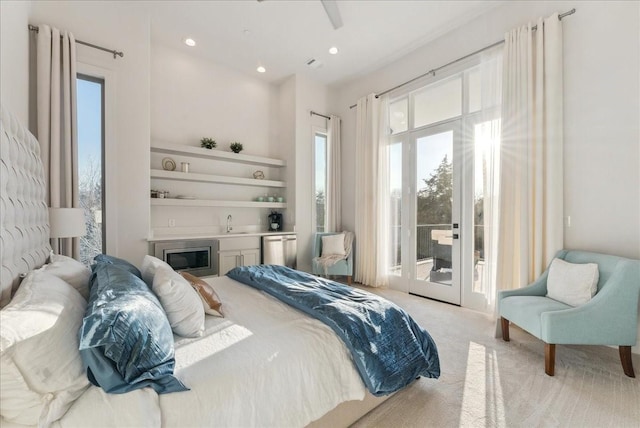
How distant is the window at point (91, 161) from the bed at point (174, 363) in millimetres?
1302

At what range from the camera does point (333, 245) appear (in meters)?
4.59

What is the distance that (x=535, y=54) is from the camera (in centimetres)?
279

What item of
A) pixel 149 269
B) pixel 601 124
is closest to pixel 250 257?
pixel 149 269

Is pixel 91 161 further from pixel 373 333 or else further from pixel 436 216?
pixel 436 216

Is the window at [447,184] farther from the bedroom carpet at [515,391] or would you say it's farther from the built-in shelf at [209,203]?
the built-in shelf at [209,203]

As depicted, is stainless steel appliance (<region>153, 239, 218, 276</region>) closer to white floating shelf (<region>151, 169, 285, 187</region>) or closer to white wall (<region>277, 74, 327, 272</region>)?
white floating shelf (<region>151, 169, 285, 187</region>)

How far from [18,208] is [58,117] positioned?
5.95 feet

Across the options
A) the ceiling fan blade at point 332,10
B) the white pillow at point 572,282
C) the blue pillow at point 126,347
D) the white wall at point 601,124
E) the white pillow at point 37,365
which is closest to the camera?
the white pillow at point 37,365

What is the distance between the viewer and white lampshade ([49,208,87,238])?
7.68 ft

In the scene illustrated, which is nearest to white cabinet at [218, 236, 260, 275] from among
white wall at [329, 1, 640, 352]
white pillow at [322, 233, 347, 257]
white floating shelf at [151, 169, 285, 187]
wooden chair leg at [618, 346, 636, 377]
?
white floating shelf at [151, 169, 285, 187]

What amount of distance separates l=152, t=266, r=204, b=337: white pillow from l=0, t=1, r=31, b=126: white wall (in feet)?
4.19

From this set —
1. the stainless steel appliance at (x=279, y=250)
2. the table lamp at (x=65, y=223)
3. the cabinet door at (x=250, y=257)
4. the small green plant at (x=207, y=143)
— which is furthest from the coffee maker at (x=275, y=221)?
the table lamp at (x=65, y=223)

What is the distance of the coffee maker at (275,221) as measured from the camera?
484 centimetres

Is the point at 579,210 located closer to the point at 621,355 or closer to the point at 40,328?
the point at 621,355
